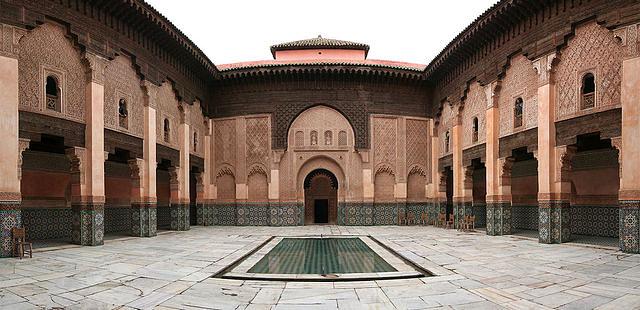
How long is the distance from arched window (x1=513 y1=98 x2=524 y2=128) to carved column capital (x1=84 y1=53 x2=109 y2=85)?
11120mm

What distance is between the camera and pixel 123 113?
11.7m

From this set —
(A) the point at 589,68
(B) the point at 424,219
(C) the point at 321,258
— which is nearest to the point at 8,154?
(C) the point at 321,258

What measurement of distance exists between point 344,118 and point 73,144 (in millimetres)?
10062

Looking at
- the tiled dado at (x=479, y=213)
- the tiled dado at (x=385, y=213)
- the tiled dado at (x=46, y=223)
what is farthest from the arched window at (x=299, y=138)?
the tiled dado at (x=46, y=223)

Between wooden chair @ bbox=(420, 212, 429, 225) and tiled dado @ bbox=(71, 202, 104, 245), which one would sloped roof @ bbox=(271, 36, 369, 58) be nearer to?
wooden chair @ bbox=(420, 212, 429, 225)

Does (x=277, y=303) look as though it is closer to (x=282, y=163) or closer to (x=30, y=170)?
(x=30, y=170)

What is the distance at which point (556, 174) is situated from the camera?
33.7ft

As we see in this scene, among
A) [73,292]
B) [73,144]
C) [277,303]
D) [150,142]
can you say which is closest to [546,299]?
[277,303]

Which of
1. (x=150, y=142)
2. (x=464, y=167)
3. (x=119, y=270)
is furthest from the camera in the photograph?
(x=464, y=167)

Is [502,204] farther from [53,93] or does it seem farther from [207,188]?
[53,93]

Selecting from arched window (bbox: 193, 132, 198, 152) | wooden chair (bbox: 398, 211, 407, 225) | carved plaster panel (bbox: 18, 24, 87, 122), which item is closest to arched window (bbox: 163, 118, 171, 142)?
arched window (bbox: 193, 132, 198, 152)

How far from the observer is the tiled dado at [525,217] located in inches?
561

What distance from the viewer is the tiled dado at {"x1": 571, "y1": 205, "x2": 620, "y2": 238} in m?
11.3

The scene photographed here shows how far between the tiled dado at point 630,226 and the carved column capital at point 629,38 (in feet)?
9.81
